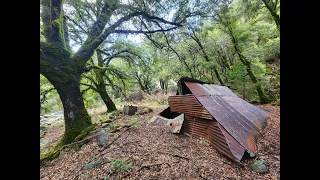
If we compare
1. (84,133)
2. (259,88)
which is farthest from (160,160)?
(259,88)

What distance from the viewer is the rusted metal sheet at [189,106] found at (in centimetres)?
445

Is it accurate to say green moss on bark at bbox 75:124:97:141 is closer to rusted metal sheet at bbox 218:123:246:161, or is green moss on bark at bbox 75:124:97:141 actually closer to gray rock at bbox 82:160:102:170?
gray rock at bbox 82:160:102:170

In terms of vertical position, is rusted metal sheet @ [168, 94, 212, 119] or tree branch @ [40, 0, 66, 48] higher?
tree branch @ [40, 0, 66, 48]

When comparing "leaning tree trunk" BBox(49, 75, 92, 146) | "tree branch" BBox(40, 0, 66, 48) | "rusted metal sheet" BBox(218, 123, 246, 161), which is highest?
"tree branch" BBox(40, 0, 66, 48)

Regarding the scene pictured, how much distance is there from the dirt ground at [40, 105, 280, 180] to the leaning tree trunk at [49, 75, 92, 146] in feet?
2.20

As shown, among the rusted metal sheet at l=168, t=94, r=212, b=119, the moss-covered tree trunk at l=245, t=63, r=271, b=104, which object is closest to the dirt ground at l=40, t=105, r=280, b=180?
the rusted metal sheet at l=168, t=94, r=212, b=119

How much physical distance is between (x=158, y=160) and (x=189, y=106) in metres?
2.19

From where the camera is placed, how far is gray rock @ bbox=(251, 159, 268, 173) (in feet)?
10.1

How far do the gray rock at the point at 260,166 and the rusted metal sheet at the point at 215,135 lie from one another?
1.04 feet

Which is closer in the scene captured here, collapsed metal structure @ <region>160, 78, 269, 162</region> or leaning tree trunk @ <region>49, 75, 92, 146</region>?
collapsed metal structure @ <region>160, 78, 269, 162</region>

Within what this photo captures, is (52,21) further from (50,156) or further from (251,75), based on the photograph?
(251,75)

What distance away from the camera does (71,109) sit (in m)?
5.11

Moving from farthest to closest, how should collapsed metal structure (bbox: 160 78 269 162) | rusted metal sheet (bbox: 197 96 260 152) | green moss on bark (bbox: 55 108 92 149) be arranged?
green moss on bark (bbox: 55 108 92 149)
rusted metal sheet (bbox: 197 96 260 152)
collapsed metal structure (bbox: 160 78 269 162)
